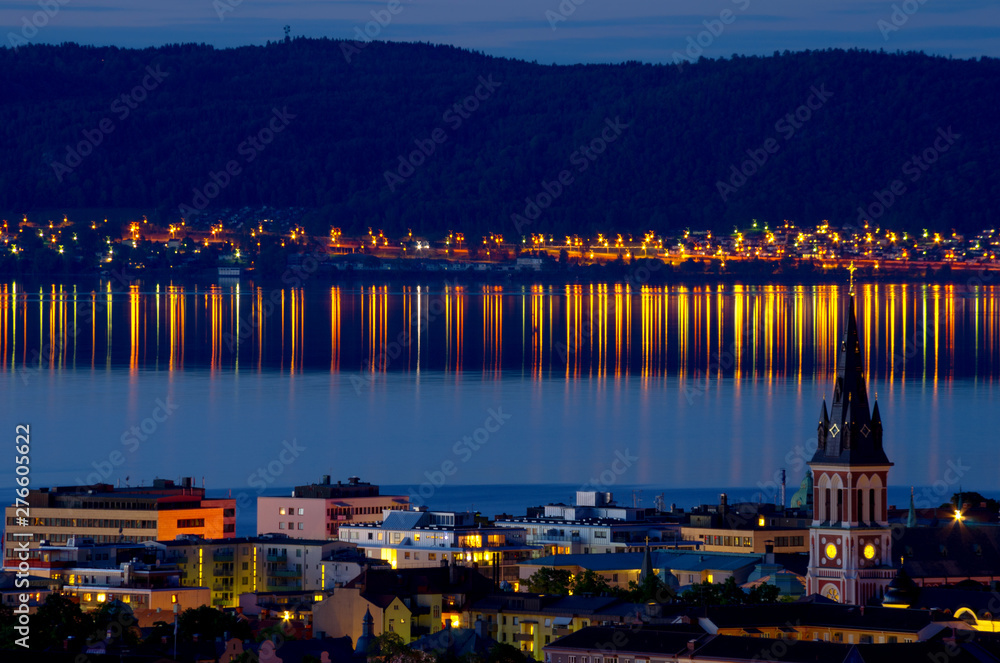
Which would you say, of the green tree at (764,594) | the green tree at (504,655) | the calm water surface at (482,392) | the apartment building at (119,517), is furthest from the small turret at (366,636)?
the calm water surface at (482,392)

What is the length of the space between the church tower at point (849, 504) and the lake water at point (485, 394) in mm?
20855

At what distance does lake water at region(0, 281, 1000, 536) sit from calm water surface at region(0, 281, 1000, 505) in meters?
0.18

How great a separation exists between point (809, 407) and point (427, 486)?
22233 mm

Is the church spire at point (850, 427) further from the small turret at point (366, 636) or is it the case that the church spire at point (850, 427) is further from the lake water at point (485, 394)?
the lake water at point (485, 394)

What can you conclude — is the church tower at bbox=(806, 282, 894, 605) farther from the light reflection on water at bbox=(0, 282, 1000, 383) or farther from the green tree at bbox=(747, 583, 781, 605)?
the light reflection on water at bbox=(0, 282, 1000, 383)

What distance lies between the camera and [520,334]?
116 m

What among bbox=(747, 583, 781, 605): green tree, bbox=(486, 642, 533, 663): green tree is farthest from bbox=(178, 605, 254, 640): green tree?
bbox=(747, 583, 781, 605): green tree

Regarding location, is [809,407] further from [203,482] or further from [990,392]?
[203,482]

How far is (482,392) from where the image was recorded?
8069 cm

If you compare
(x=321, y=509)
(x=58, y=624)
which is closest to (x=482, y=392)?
(x=321, y=509)

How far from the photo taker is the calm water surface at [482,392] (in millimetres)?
57906

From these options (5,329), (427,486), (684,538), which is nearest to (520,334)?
(5,329)

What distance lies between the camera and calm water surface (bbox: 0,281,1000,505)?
57.9 m

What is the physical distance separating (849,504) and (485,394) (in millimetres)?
49920
